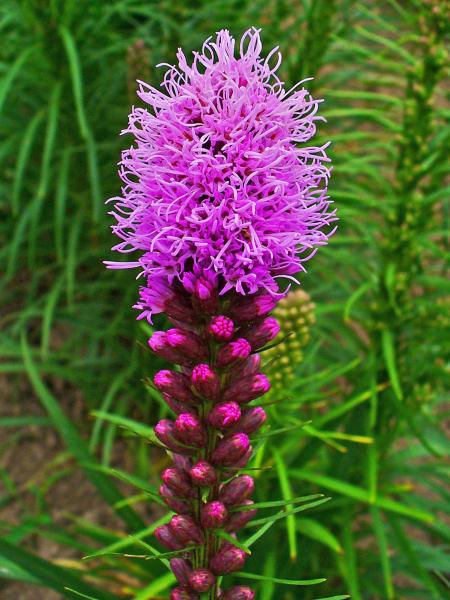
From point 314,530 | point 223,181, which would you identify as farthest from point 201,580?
point 314,530

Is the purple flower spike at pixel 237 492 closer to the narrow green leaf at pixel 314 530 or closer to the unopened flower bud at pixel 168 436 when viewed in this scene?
the unopened flower bud at pixel 168 436

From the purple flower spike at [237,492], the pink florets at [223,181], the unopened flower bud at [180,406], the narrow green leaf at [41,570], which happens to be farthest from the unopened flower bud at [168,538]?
the narrow green leaf at [41,570]

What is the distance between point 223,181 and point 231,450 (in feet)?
1.52

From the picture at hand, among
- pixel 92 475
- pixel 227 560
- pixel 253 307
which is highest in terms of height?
pixel 253 307

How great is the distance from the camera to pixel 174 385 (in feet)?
4.30

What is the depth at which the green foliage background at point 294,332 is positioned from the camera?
2463 mm

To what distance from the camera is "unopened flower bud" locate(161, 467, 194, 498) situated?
132 cm

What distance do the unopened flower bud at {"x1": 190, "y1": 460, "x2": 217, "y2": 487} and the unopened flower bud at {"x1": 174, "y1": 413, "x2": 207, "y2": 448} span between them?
37mm

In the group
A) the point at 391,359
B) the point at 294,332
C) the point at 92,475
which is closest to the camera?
the point at 294,332

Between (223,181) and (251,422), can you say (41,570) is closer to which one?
(251,422)

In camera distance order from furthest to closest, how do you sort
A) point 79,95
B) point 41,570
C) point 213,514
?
point 79,95 → point 41,570 → point 213,514

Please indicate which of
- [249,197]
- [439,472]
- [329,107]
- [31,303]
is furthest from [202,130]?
[329,107]

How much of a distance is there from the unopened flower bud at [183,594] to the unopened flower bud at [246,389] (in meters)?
0.37

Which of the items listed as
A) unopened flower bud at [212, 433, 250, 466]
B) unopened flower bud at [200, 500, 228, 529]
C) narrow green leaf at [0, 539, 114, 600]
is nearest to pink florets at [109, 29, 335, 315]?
unopened flower bud at [212, 433, 250, 466]
